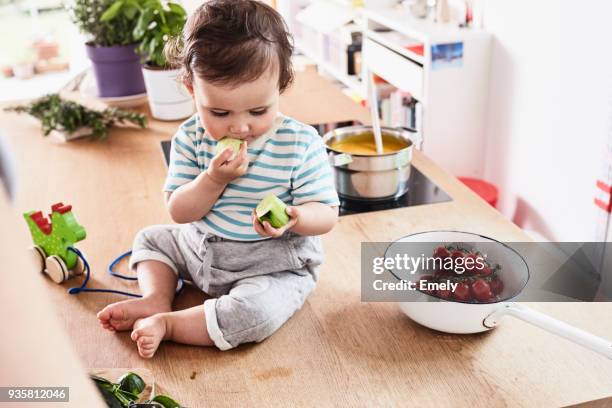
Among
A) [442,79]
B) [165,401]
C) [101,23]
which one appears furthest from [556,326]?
[442,79]

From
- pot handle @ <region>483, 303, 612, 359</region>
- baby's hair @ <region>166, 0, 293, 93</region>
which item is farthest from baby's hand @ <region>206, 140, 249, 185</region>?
pot handle @ <region>483, 303, 612, 359</region>

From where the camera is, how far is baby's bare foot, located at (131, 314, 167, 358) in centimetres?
92

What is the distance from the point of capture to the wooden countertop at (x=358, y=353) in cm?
83

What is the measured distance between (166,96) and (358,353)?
3.83 ft

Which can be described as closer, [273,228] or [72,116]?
[273,228]

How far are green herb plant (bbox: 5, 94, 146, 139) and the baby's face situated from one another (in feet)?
2.90

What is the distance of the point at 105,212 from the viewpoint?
4.50ft

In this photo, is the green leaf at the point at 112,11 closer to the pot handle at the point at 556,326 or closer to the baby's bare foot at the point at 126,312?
the baby's bare foot at the point at 126,312

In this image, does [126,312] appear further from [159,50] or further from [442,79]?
[442,79]

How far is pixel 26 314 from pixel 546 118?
2116mm

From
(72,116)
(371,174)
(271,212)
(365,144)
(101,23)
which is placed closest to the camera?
(271,212)

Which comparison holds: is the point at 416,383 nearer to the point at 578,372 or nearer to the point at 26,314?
the point at 578,372

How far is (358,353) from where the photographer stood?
916mm

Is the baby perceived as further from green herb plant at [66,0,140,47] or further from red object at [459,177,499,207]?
red object at [459,177,499,207]
